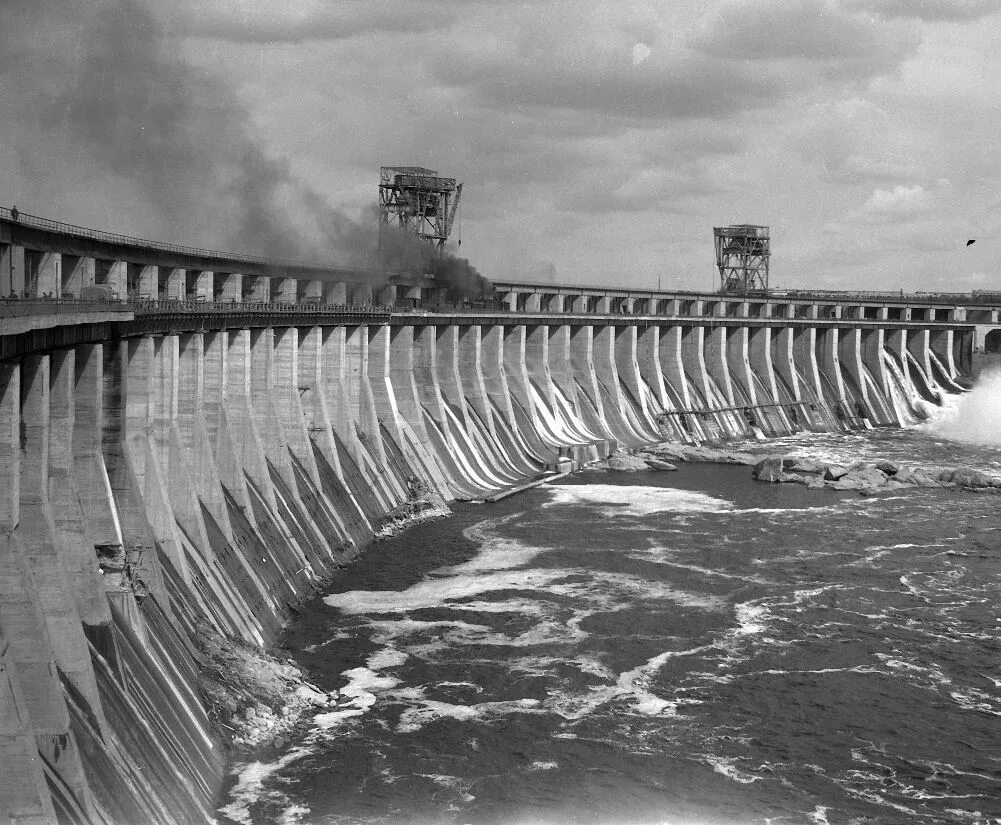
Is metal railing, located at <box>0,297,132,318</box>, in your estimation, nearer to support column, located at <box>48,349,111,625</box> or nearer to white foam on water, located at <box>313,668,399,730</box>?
support column, located at <box>48,349,111,625</box>

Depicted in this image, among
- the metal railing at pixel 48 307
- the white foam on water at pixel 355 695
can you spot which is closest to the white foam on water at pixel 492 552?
the white foam on water at pixel 355 695

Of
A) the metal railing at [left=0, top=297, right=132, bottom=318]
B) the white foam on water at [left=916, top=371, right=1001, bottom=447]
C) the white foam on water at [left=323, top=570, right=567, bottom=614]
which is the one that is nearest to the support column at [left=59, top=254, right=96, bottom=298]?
the metal railing at [left=0, top=297, right=132, bottom=318]

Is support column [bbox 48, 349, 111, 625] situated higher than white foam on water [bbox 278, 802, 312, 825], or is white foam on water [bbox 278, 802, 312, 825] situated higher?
support column [bbox 48, 349, 111, 625]

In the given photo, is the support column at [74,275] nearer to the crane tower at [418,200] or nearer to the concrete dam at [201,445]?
the concrete dam at [201,445]

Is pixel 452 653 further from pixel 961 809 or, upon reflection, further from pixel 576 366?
pixel 576 366

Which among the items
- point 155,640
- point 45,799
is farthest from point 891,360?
point 45,799
